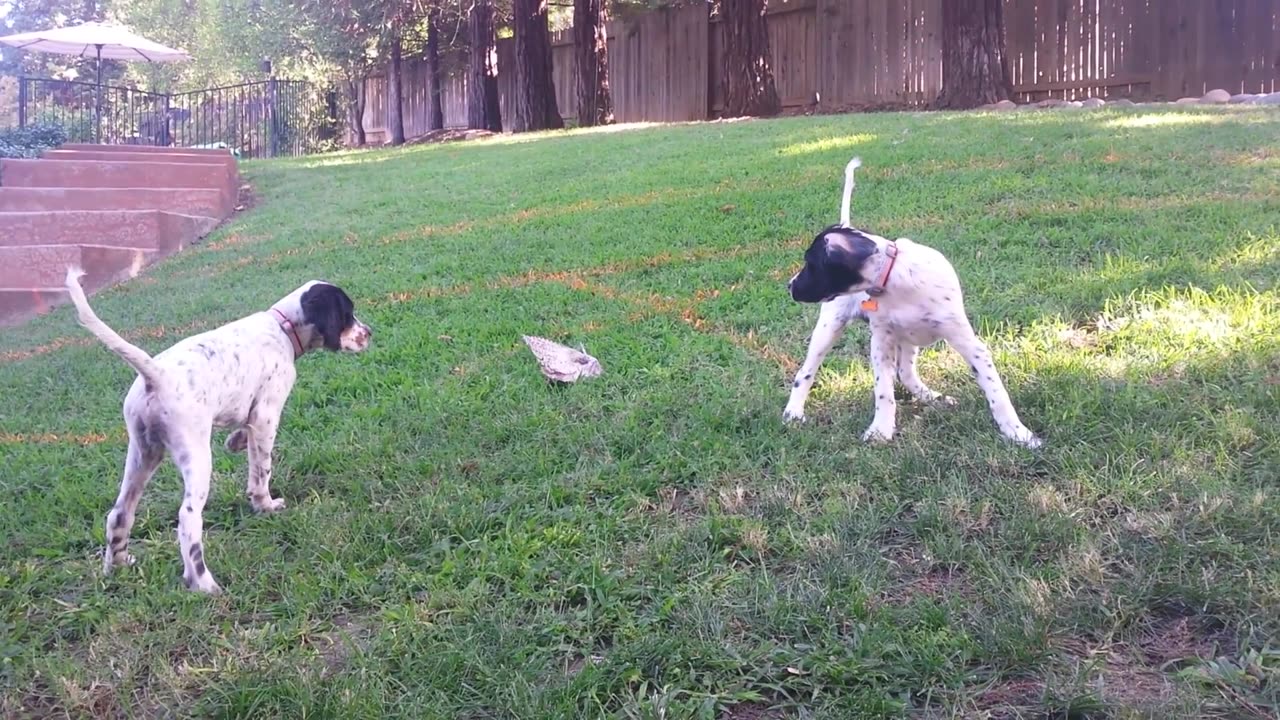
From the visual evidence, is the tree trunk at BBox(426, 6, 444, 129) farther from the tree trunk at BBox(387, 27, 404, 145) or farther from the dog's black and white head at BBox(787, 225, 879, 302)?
the dog's black and white head at BBox(787, 225, 879, 302)

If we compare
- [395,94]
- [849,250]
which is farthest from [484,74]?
[849,250]

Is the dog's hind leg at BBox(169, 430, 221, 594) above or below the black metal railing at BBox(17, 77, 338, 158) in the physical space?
below

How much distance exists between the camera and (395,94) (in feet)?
102

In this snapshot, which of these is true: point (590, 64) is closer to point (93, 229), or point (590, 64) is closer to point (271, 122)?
point (271, 122)

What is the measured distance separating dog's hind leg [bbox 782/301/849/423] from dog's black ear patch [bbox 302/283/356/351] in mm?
2004

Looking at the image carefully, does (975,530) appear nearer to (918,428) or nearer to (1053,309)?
(918,428)

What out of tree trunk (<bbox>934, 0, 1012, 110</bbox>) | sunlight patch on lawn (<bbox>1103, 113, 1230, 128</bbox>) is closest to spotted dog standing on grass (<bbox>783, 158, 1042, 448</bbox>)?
sunlight patch on lawn (<bbox>1103, 113, 1230, 128</bbox>)

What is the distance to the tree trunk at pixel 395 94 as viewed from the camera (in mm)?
30469

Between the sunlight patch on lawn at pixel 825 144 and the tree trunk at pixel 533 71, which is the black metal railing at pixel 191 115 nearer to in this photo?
the tree trunk at pixel 533 71

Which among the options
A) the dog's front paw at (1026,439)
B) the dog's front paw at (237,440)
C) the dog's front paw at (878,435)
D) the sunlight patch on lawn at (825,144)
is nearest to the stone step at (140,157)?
the sunlight patch on lawn at (825,144)

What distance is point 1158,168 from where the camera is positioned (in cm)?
841

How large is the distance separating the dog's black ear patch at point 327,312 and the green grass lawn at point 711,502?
567 mm

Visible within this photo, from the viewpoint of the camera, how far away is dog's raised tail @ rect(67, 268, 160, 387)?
128 inches

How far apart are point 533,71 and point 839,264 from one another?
678 inches
